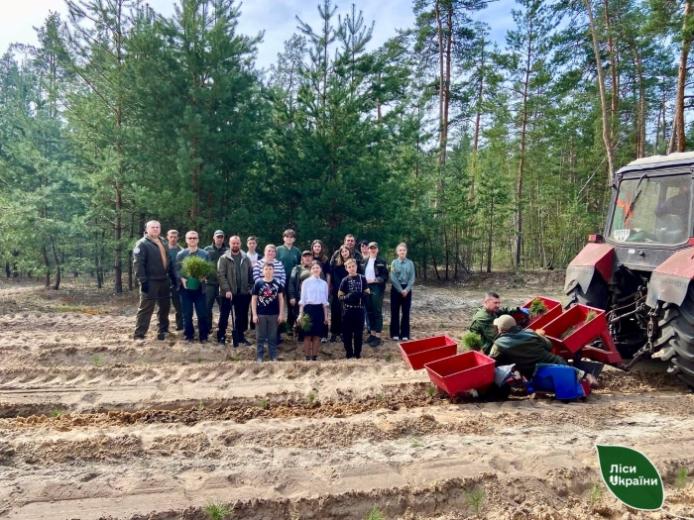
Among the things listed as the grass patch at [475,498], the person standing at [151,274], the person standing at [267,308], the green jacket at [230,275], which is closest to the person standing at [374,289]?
the person standing at [267,308]

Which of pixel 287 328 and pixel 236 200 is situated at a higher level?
pixel 236 200

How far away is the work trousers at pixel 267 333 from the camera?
20.5ft

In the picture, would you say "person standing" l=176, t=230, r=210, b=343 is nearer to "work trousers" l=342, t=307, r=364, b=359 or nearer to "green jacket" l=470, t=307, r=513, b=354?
"work trousers" l=342, t=307, r=364, b=359

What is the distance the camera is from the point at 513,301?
12.8m

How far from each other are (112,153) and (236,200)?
120 inches

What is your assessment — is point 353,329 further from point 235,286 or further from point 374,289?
point 235,286

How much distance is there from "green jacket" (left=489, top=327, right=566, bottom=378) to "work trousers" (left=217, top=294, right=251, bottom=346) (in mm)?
3764

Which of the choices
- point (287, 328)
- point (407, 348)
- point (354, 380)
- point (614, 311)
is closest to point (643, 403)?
point (614, 311)

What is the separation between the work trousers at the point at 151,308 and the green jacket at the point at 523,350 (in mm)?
4830

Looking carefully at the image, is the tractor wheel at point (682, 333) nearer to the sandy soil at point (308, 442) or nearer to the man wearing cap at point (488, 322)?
the sandy soil at point (308, 442)

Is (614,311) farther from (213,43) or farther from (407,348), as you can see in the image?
(213,43)

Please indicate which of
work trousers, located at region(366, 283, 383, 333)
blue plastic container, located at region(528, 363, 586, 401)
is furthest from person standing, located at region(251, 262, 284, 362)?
A: blue plastic container, located at region(528, 363, 586, 401)

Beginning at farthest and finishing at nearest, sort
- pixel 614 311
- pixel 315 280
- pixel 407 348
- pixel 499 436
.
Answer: pixel 315 280
pixel 614 311
pixel 407 348
pixel 499 436

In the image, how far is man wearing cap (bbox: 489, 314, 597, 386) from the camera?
452 centimetres
